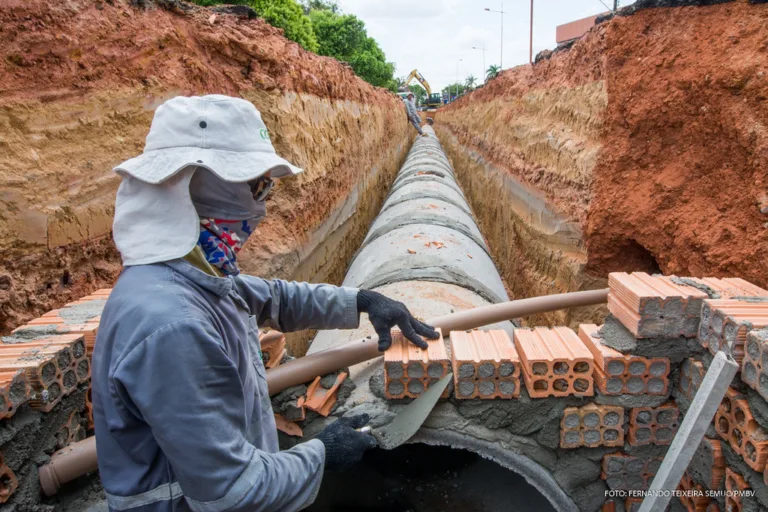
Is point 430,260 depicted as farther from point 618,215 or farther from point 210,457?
point 210,457

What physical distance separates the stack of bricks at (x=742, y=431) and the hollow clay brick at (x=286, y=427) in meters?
1.89

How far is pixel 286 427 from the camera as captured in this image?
2.38 m

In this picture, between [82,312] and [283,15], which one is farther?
[283,15]

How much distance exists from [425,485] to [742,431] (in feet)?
6.40

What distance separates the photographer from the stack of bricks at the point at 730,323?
1799mm

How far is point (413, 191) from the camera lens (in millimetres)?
6707

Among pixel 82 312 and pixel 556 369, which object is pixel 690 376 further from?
pixel 82 312

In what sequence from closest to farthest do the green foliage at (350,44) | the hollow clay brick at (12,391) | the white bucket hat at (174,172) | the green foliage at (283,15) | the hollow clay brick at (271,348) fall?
the white bucket hat at (174,172) → the hollow clay brick at (12,391) → the hollow clay brick at (271,348) → the green foliage at (283,15) → the green foliage at (350,44)

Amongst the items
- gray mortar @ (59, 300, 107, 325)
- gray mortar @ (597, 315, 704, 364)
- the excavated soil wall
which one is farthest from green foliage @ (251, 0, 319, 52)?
gray mortar @ (597, 315, 704, 364)

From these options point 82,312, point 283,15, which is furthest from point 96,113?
point 283,15

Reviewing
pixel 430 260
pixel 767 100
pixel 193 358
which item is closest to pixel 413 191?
pixel 430 260

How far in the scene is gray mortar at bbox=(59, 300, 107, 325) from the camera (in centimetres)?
216

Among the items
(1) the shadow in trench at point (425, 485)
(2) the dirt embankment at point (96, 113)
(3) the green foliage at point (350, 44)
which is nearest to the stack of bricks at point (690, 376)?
(1) the shadow in trench at point (425, 485)

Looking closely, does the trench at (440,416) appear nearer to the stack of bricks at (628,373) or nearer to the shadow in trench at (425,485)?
the shadow in trench at (425,485)
